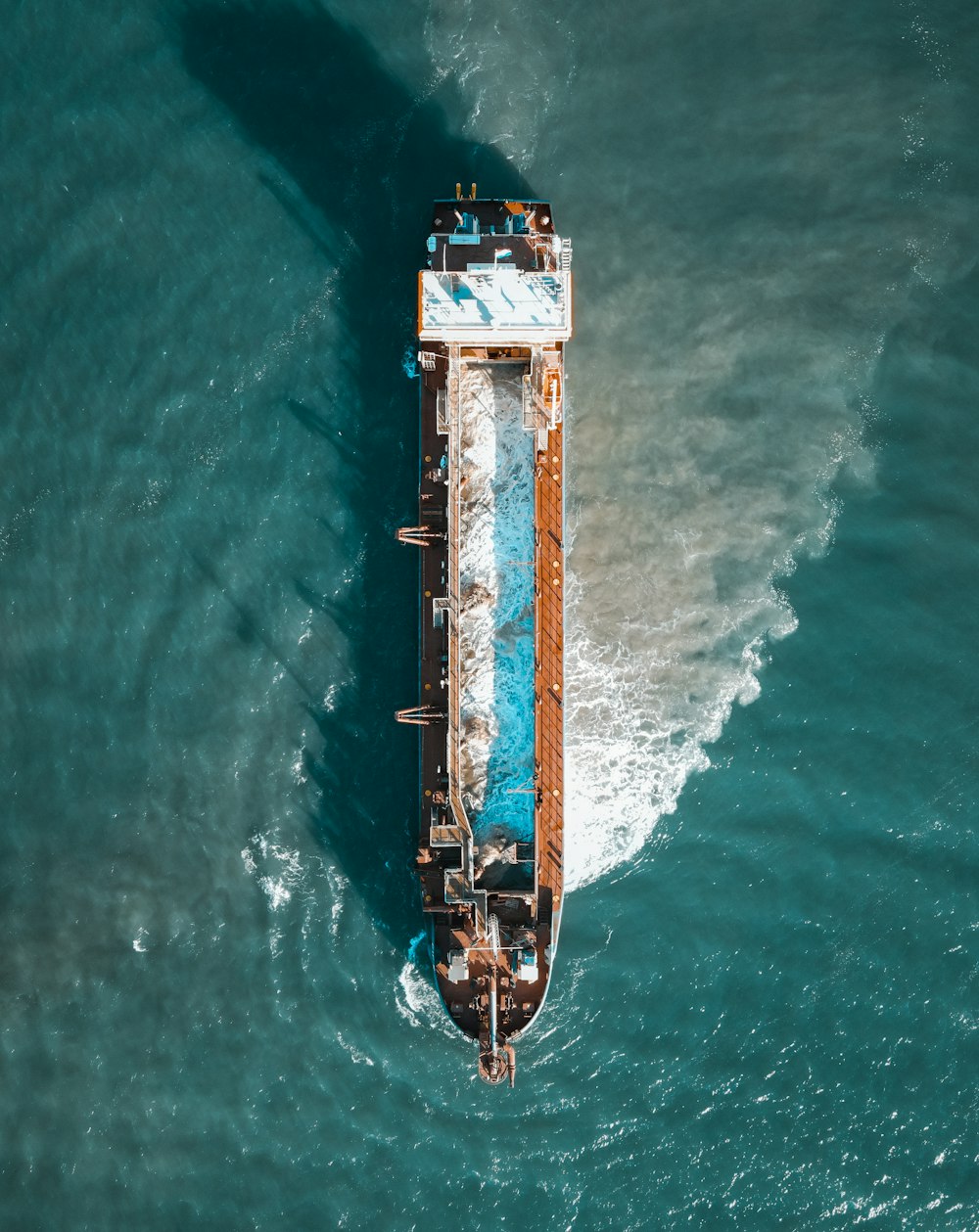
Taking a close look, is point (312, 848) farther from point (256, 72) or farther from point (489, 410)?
point (256, 72)

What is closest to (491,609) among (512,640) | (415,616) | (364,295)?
(512,640)

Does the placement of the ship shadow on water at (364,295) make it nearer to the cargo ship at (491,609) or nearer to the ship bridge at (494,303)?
the cargo ship at (491,609)

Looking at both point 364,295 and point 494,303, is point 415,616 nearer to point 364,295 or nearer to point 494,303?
point 494,303

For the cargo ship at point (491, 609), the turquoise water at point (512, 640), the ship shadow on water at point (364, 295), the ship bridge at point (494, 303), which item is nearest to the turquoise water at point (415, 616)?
the ship shadow on water at point (364, 295)

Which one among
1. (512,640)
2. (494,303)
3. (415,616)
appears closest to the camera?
(494,303)

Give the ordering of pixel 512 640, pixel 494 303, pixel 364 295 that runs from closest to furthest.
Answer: pixel 494 303, pixel 512 640, pixel 364 295

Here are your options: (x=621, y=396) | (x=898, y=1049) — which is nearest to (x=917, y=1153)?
(x=898, y=1049)
